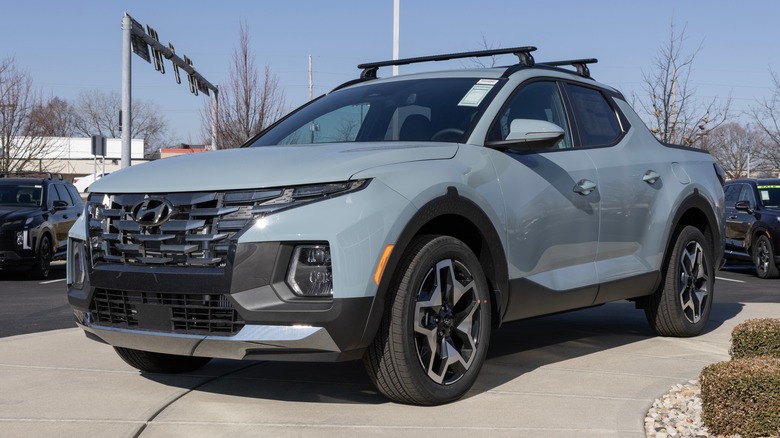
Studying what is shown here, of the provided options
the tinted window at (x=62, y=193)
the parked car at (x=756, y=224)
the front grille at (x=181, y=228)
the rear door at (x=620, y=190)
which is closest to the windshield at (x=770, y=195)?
the parked car at (x=756, y=224)

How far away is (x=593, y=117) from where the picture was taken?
655 centimetres

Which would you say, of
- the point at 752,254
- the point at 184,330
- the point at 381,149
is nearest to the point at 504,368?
the point at 381,149

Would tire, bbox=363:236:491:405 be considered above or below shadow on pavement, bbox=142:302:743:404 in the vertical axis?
above

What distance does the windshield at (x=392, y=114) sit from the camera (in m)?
5.49

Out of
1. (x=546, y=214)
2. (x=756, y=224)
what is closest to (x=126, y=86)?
(x=756, y=224)

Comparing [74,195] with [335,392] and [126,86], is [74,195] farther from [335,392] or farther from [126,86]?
[335,392]

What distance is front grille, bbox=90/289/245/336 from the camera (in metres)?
4.41

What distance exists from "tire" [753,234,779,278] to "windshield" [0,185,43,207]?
445 inches

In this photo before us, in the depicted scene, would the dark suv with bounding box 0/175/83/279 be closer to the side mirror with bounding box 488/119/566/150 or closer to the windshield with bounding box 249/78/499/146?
the windshield with bounding box 249/78/499/146

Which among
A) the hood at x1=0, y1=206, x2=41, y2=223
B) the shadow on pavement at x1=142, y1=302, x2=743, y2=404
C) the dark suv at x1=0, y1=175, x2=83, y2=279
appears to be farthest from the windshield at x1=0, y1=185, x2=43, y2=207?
the shadow on pavement at x1=142, y1=302, x2=743, y2=404

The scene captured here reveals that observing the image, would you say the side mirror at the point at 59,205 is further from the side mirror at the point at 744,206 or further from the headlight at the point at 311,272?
the headlight at the point at 311,272

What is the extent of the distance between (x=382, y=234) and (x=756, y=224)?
12.3 m

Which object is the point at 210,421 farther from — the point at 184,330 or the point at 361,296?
the point at 361,296

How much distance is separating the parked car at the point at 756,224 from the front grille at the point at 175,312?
39.6 feet
